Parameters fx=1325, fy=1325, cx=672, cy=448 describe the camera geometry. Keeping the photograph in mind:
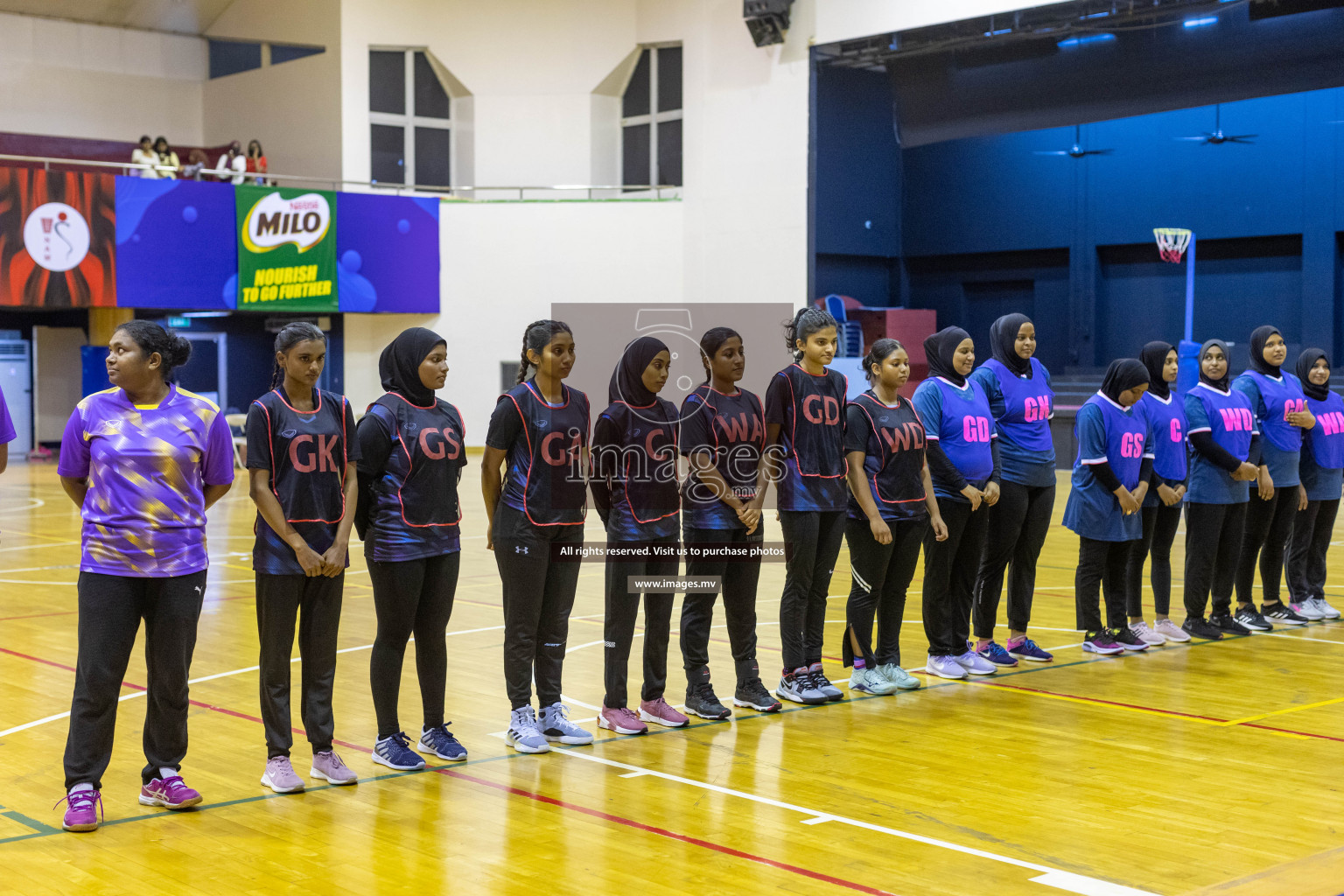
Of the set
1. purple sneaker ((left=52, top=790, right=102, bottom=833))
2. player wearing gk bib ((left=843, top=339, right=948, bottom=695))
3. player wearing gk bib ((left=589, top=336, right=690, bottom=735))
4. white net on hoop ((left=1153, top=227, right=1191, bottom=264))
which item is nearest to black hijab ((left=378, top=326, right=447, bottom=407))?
player wearing gk bib ((left=589, top=336, right=690, bottom=735))

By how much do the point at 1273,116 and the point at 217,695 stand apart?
19.8 m

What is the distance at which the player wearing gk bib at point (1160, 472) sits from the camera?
7.78 meters

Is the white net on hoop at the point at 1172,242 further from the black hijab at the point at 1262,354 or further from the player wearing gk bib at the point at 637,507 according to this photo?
the player wearing gk bib at the point at 637,507

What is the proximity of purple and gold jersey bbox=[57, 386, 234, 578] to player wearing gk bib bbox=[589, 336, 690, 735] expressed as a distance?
1.72 meters

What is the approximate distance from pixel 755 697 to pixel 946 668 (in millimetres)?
1306

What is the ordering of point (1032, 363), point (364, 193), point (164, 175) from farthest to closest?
point (364, 193) → point (164, 175) → point (1032, 363)

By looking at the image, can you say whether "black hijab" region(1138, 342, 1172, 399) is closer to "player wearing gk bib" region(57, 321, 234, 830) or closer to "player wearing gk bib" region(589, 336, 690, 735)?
"player wearing gk bib" region(589, 336, 690, 735)

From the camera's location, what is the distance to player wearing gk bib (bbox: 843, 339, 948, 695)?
6500mm

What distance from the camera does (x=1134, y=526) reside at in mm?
7590

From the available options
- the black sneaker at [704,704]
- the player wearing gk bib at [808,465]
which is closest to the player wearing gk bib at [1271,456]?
the player wearing gk bib at [808,465]

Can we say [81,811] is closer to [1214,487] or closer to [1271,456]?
[1214,487]

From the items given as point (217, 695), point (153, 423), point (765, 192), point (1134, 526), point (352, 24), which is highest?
point (352, 24)

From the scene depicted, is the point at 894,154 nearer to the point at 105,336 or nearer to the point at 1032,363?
the point at 105,336

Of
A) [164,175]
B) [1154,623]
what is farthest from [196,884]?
[164,175]
